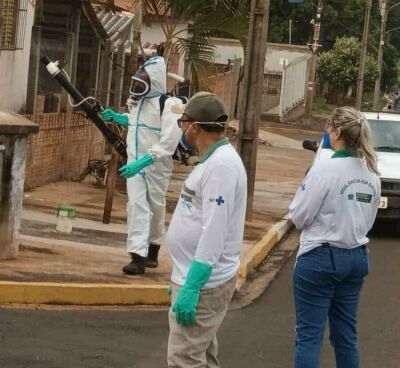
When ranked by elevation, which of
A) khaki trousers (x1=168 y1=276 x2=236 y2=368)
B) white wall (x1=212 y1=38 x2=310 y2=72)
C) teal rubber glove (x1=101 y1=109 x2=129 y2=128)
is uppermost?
white wall (x1=212 y1=38 x2=310 y2=72)

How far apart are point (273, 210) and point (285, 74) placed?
27.2 meters

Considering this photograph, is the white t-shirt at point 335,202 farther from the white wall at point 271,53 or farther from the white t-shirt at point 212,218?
the white wall at point 271,53

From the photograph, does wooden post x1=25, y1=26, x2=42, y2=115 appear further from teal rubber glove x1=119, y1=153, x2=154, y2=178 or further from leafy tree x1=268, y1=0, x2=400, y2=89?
leafy tree x1=268, y1=0, x2=400, y2=89

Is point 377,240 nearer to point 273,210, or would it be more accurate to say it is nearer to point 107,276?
point 273,210

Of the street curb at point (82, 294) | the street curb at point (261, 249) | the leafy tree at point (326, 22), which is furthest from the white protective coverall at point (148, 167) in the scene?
the leafy tree at point (326, 22)

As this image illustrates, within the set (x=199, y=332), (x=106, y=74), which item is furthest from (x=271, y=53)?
(x=199, y=332)

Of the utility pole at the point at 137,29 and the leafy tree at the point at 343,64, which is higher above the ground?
the leafy tree at the point at 343,64

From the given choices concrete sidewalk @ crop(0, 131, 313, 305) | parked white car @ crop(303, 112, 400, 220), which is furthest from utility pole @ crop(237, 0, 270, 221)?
concrete sidewalk @ crop(0, 131, 313, 305)

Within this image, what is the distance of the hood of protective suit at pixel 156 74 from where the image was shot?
9.64m

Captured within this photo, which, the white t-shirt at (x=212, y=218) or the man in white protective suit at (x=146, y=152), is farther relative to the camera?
the man in white protective suit at (x=146, y=152)

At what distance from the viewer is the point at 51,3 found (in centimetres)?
1673

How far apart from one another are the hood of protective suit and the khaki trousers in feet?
15.3

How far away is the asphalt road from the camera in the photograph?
723cm

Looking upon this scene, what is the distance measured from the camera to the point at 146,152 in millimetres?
9625
